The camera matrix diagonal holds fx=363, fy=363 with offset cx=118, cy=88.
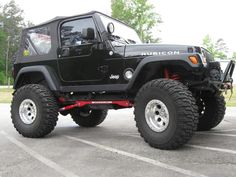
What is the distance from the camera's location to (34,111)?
670 centimetres

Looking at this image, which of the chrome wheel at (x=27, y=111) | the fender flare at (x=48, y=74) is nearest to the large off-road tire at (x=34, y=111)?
the chrome wheel at (x=27, y=111)

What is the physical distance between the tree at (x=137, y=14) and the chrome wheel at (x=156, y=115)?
32.2 m

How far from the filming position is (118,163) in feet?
14.6

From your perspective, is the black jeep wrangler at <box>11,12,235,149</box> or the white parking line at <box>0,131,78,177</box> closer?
the white parking line at <box>0,131,78,177</box>

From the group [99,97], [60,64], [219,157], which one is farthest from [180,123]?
[60,64]

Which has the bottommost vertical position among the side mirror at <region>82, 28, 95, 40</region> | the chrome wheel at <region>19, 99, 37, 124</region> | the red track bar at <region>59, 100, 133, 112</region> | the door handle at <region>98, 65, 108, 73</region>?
the chrome wheel at <region>19, 99, 37, 124</region>

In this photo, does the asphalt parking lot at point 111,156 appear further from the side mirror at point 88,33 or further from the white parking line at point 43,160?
the side mirror at point 88,33

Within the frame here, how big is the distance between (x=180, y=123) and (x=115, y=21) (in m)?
2.87

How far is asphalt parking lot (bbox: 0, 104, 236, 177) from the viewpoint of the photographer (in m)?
4.07

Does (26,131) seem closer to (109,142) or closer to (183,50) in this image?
(109,142)

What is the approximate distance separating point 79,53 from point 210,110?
268 cm

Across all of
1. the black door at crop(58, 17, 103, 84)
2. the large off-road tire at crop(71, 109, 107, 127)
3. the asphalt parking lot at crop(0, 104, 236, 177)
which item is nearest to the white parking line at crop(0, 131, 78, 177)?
the asphalt parking lot at crop(0, 104, 236, 177)

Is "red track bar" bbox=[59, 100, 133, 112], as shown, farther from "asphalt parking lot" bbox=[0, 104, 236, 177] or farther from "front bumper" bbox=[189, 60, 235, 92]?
"front bumper" bbox=[189, 60, 235, 92]

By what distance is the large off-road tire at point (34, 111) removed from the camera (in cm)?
641
